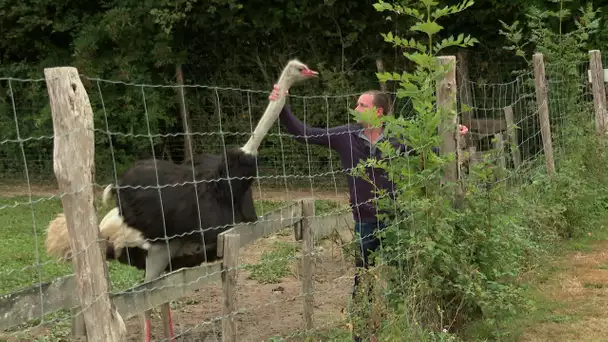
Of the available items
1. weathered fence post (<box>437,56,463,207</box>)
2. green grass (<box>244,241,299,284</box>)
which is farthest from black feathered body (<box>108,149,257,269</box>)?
green grass (<box>244,241,299,284</box>)

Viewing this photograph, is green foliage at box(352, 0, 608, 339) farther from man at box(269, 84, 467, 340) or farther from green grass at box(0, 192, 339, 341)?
green grass at box(0, 192, 339, 341)

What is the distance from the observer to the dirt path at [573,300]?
5324 millimetres

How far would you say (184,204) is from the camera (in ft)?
16.7

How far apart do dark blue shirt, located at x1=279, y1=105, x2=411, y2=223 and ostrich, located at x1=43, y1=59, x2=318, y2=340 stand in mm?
408

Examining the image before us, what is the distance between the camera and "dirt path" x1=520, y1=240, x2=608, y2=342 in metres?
5.32

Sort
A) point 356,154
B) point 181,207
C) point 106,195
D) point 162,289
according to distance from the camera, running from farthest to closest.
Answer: point 106,195 < point 356,154 < point 181,207 < point 162,289

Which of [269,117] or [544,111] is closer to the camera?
[269,117]

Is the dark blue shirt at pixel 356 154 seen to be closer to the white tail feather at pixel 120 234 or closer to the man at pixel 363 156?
the man at pixel 363 156

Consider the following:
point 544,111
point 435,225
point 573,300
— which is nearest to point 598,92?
point 544,111

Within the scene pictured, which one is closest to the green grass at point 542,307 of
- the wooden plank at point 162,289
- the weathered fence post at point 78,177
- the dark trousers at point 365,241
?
the dark trousers at point 365,241

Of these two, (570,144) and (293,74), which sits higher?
(293,74)

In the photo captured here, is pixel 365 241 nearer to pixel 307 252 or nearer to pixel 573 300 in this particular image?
pixel 307 252

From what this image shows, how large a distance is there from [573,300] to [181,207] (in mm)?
2703

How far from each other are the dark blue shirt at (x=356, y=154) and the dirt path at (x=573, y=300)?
46.7 inches
